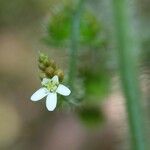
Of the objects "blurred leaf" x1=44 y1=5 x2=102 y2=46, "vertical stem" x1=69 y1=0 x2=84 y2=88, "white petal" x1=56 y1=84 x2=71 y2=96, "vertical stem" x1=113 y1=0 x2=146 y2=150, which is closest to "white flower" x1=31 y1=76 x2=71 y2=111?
"white petal" x1=56 y1=84 x2=71 y2=96

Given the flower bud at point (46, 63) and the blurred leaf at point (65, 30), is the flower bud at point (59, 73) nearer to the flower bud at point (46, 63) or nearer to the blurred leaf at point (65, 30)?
the flower bud at point (46, 63)

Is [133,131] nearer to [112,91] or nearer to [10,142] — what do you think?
[112,91]

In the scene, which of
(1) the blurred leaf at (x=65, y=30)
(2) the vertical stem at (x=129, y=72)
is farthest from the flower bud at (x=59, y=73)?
(1) the blurred leaf at (x=65, y=30)

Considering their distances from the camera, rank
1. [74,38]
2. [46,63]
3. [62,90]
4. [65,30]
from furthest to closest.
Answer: [65,30], [74,38], [62,90], [46,63]

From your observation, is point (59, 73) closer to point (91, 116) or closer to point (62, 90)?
point (62, 90)

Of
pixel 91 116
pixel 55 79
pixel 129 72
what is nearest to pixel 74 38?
pixel 129 72

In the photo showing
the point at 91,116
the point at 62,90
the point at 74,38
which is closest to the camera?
the point at 62,90
